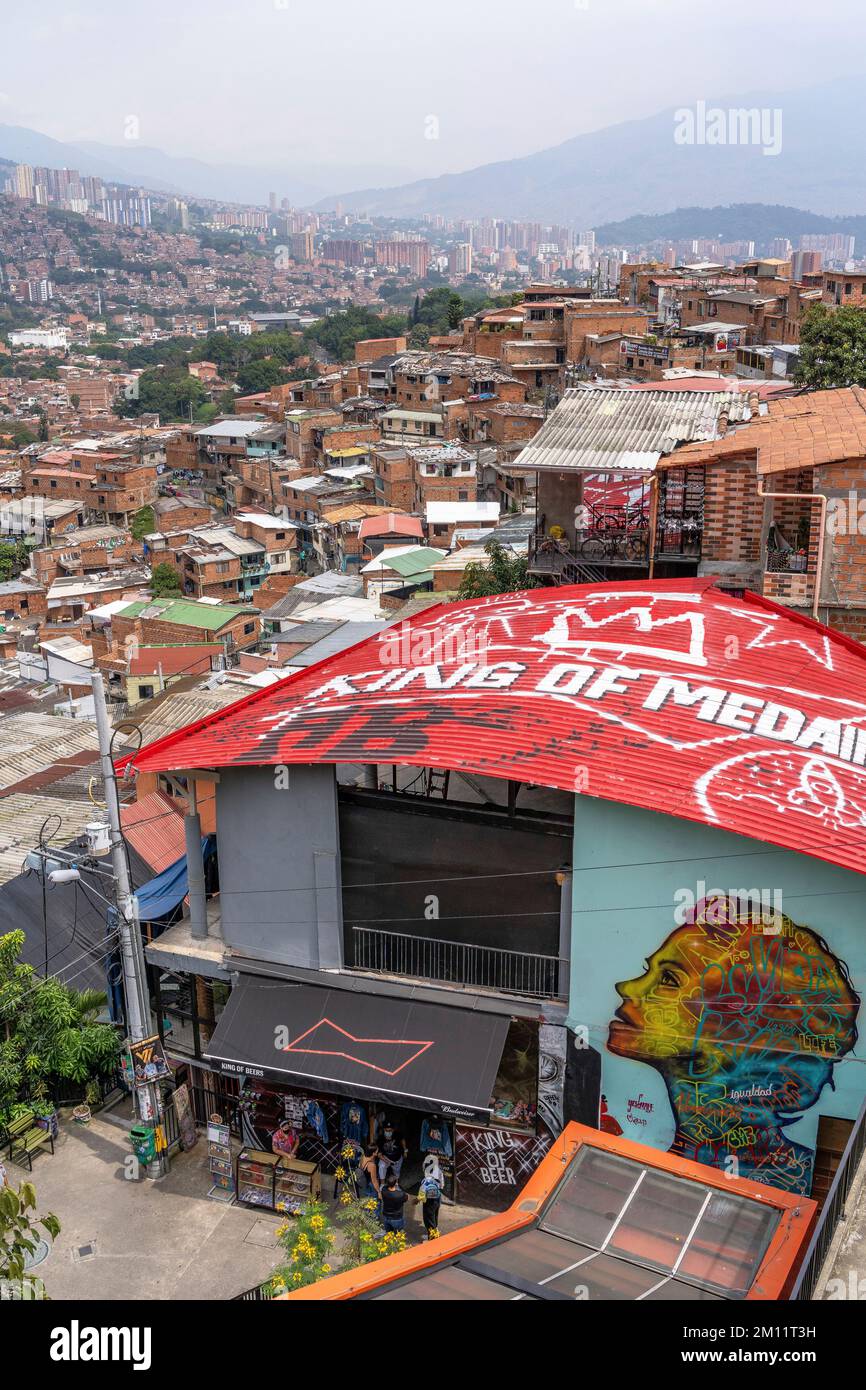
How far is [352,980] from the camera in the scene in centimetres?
1191

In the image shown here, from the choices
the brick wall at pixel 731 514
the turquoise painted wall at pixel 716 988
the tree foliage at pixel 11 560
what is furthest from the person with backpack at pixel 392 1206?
the tree foliage at pixel 11 560

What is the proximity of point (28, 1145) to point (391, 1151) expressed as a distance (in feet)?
12.4

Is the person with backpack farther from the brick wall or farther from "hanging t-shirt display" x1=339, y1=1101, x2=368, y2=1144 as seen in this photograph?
the brick wall

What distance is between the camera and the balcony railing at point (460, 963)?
37.5 feet

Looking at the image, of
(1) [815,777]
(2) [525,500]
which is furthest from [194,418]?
(1) [815,777]

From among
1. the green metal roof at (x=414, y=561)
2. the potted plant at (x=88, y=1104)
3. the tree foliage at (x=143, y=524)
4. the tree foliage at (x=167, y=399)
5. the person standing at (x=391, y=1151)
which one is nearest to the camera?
the person standing at (x=391, y=1151)

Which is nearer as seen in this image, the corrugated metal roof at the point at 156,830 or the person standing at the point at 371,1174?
the person standing at the point at 371,1174

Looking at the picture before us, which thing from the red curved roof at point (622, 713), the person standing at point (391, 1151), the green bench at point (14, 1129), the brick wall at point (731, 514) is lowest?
the green bench at point (14, 1129)

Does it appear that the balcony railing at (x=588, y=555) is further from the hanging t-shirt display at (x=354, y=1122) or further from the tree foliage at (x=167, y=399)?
the tree foliage at (x=167, y=399)

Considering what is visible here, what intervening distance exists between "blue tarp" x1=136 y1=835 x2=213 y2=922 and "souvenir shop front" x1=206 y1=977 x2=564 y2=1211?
142 cm

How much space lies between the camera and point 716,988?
1055 centimetres

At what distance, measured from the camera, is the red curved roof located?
1035cm

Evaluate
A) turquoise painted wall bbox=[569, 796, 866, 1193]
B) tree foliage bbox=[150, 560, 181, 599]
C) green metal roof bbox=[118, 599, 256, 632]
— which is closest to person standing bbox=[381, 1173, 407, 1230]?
turquoise painted wall bbox=[569, 796, 866, 1193]

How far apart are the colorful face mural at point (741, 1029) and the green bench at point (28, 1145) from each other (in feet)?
19.9
